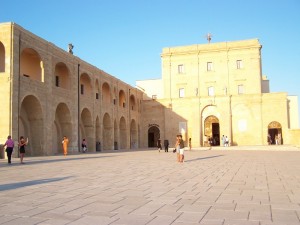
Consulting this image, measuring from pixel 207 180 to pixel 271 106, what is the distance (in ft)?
119

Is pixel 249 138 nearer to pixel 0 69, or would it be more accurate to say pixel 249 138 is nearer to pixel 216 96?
pixel 216 96

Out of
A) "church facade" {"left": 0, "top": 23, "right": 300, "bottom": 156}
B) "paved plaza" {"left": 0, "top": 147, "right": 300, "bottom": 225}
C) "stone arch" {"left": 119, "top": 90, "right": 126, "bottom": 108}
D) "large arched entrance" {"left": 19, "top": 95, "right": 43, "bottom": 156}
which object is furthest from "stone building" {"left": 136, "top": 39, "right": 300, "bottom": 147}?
"paved plaza" {"left": 0, "top": 147, "right": 300, "bottom": 225}

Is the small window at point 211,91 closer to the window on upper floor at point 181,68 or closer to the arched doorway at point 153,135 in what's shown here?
the window on upper floor at point 181,68

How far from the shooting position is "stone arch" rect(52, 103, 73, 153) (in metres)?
29.3

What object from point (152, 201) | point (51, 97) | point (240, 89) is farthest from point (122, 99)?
point (152, 201)

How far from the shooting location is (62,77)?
30.8m

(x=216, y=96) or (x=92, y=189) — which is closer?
(x=92, y=189)

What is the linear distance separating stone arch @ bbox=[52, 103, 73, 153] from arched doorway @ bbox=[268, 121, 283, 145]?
26.0m

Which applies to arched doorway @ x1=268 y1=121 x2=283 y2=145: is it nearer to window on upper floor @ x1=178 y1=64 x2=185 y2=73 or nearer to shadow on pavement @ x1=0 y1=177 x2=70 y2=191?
window on upper floor @ x1=178 y1=64 x2=185 y2=73

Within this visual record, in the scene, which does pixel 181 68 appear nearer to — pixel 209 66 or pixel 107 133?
pixel 209 66

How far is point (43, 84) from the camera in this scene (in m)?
25.4

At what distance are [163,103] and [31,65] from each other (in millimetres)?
23151

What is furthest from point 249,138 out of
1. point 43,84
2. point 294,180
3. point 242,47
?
point 294,180

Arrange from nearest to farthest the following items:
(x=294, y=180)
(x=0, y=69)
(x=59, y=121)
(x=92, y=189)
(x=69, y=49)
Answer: (x=92, y=189), (x=294, y=180), (x=0, y=69), (x=59, y=121), (x=69, y=49)
